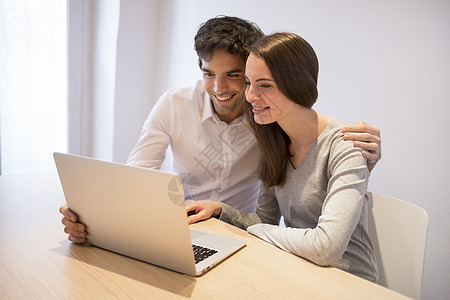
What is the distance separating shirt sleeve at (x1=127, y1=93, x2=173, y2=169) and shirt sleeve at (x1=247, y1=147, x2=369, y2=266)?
67 cm

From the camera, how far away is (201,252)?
0.85 m

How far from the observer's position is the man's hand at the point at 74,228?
0.86 m

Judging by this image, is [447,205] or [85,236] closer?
[85,236]

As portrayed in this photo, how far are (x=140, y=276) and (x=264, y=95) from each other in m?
0.64

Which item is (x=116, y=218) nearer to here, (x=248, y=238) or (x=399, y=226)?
(x=248, y=238)

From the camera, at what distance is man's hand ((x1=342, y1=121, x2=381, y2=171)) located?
3.20 feet

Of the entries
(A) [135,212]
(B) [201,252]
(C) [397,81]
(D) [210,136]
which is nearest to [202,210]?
(B) [201,252]

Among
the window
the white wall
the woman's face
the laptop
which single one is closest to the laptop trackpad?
the laptop

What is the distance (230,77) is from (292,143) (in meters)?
0.38

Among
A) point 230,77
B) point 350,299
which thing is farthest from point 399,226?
point 230,77

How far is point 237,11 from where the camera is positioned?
83.5 inches

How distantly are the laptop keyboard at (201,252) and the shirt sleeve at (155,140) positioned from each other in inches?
27.0

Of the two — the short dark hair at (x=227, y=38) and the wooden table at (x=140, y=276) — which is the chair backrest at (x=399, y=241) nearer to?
the wooden table at (x=140, y=276)

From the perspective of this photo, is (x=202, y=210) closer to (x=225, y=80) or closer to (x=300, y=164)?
(x=300, y=164)
